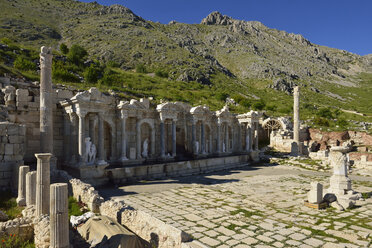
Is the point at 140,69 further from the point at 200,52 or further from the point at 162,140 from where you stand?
the point at 162,140

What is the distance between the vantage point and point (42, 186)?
23.7 feet

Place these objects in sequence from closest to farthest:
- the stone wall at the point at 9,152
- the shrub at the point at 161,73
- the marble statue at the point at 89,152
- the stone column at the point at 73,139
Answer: the stone wall at the point at 9,152 < the marble statue at the point at 89,152 < the stone column at the point at 73,139 < the shrub at the point at 161,73

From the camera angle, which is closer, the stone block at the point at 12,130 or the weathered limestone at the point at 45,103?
the stone block at the point at 12,130

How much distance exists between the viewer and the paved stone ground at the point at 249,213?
679 cm

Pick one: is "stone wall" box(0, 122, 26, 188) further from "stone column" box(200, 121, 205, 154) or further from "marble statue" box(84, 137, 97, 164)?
"stone column" box(200, 121, 205, 154)

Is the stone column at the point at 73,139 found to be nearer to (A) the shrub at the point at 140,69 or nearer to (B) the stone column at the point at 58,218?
(B) the stone column at the point at 58,218

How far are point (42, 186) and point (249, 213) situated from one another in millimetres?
6571

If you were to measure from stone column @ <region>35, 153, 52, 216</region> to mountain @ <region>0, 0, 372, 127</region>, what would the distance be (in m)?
54.2

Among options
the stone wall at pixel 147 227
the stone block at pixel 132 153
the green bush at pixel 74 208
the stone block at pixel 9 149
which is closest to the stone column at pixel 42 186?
the green bush at pixel 74 208

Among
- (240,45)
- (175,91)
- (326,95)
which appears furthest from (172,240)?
(240,45)

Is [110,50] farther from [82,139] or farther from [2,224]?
[2,224]

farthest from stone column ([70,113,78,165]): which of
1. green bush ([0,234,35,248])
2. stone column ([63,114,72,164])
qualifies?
green bush ([0,234,35,248])

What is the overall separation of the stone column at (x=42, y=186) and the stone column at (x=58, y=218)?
1867 millimetres

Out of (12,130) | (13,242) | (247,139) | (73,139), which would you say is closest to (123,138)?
(73,139)
